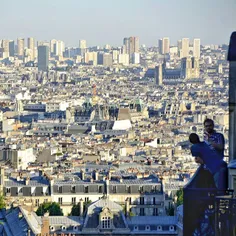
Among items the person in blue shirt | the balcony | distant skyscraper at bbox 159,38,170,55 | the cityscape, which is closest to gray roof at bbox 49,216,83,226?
the cityscape

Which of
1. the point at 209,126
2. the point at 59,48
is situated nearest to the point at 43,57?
the point at 59,48

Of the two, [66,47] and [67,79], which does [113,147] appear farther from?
[66,47]

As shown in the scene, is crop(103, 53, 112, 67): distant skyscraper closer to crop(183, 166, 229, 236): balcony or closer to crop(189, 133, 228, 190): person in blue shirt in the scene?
crop(189, 133, 228, 190): person in blue shirt

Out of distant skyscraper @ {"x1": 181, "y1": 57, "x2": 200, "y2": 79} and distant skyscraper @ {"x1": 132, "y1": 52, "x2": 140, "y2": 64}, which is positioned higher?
distant skyscraper @ {"x1": 132, "y1": 52, "x2": 140, "y2": 64}

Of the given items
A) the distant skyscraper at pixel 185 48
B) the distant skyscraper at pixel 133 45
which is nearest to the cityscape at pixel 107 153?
the distant skyscraper at pixel 185 48

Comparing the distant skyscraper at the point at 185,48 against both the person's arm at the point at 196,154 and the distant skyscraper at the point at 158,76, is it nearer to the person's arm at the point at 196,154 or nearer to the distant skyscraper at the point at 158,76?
the distant skyscraper at the point at 158,76
